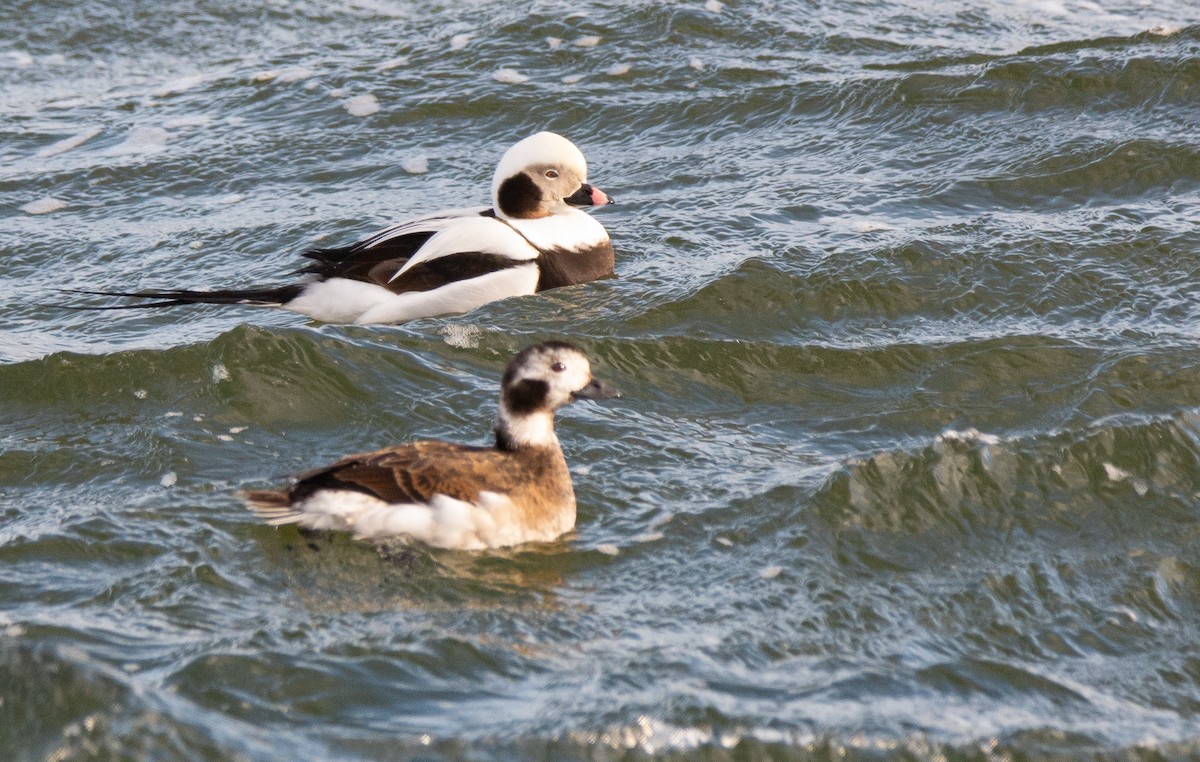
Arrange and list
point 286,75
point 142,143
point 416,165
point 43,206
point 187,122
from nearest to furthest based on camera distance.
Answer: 1. point 43,206
2. point 416,165
3. point 142,143
4. point 187,122
5. point 286,75

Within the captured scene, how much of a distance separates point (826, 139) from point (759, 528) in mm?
5368

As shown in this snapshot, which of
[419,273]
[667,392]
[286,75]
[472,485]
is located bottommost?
[667,392]

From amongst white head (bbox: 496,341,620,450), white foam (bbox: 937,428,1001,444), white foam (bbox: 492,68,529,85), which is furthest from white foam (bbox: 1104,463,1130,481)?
white foam (bbox: 492,68,529,85)

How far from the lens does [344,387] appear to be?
7180 mm

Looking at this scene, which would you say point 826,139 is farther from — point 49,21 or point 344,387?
point 49,21

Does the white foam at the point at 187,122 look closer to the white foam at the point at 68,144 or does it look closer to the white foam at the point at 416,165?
the white foam at the point at 68,144

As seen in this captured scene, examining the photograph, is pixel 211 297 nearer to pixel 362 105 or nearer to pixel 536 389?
pixel 536 389

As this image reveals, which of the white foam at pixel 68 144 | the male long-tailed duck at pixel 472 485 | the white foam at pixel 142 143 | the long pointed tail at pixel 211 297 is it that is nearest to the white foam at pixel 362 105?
the white foam at pixel 142 143

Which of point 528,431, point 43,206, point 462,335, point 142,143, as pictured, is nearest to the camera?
point 528,431

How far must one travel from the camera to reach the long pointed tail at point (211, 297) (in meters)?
8.22

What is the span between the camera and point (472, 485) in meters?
5.65

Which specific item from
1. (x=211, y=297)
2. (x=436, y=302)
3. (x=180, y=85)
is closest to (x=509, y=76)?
(x=180, y=85)

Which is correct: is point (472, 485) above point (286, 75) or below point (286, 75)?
above

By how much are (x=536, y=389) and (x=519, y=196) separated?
321cm
